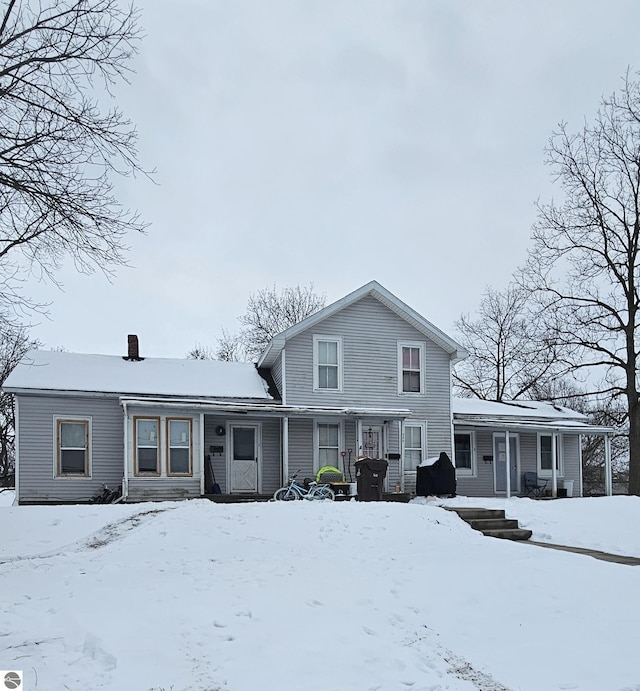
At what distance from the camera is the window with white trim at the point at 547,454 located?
25.4 metres

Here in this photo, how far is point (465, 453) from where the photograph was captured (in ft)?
78.8

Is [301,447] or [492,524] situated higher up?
[301,447]

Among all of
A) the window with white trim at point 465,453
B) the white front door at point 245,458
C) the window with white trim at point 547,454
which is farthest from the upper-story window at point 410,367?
the window with white trim at point 547,454

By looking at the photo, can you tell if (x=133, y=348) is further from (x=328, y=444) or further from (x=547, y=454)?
(x=547, y=454)

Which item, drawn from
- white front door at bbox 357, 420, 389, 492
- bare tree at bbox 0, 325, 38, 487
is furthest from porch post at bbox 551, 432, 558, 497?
bare tree at bbox 0, 325, 38, 487

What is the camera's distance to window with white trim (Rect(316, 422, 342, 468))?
21.0 m

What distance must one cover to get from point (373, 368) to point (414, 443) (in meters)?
2.79

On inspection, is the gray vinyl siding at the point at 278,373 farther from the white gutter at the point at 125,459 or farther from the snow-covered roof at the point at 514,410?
the snow-covered roof at the point at 514,410

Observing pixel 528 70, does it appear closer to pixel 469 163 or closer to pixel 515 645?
pixel 469 163

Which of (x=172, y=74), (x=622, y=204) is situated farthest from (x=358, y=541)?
(x=622, y=204)

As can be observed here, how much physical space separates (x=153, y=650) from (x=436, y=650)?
A: 9.56 feet

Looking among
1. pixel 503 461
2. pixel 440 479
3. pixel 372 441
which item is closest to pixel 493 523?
pixel 440 479

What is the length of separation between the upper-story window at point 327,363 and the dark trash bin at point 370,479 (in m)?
4.25

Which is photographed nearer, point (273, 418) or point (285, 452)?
point (285, 452)
